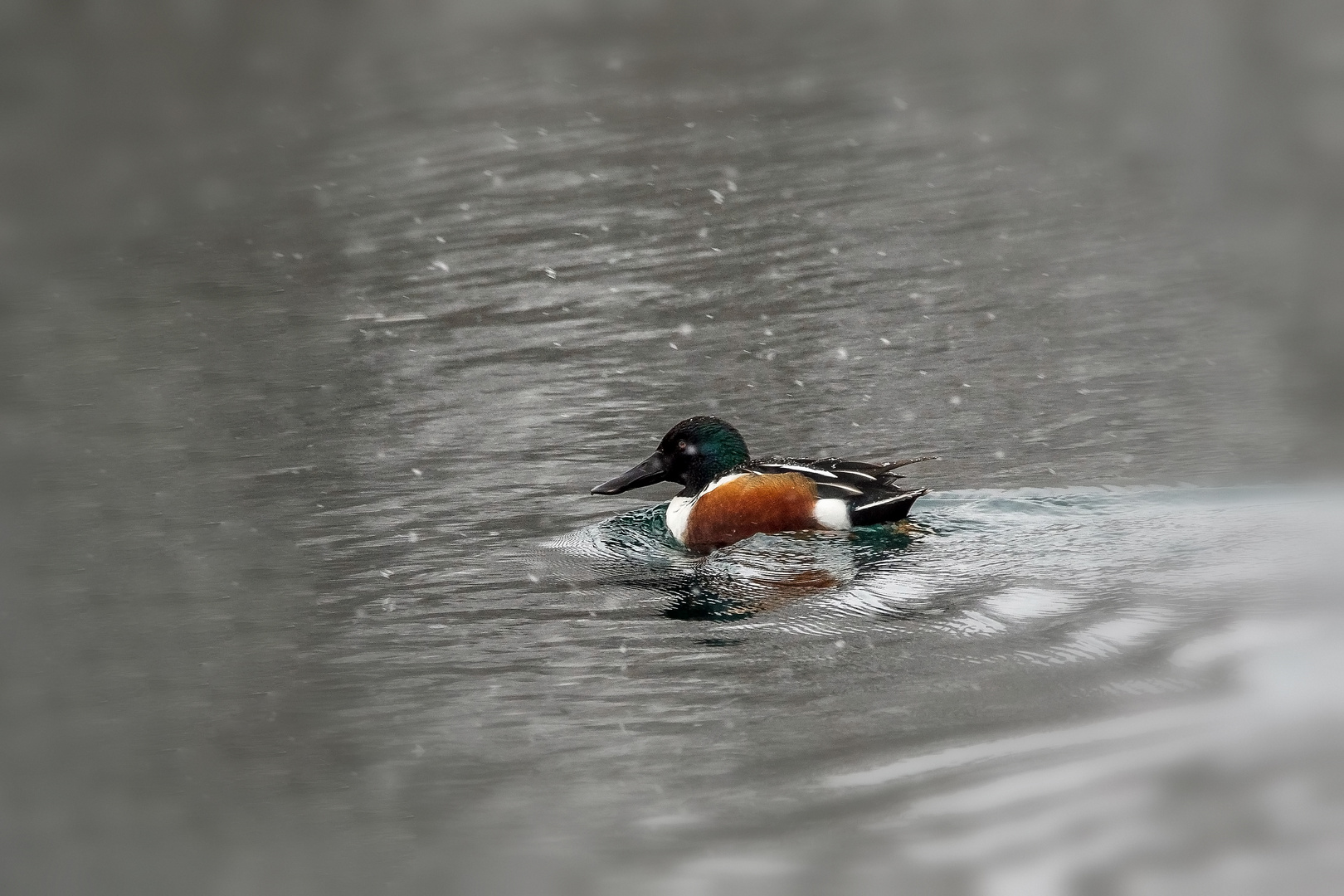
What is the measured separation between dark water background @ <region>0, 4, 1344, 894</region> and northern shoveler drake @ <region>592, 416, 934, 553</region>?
0.47 ft

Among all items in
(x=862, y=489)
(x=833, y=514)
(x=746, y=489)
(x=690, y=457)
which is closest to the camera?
(x=862, y=489)

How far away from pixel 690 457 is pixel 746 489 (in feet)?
1.64

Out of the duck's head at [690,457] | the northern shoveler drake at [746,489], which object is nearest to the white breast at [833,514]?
the northern shoveler drake at [746,489]

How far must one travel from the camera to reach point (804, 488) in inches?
301

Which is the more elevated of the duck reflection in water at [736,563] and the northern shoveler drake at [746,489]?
the northern shoveler drake at [746,489]

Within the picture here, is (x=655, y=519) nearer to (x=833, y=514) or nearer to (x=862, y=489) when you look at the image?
(x=833, y=514)

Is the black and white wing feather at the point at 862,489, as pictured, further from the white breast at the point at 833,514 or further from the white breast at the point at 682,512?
the white breast at the point at 682,512

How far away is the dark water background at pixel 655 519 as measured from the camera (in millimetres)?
5176

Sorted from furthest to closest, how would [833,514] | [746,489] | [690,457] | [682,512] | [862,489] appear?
1. [690,457]
2. [682,512]
3. [746,489]
4. [833,514]
5. [862,489]

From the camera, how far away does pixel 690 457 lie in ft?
26.8

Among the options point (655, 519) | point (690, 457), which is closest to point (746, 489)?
point (690, 457)

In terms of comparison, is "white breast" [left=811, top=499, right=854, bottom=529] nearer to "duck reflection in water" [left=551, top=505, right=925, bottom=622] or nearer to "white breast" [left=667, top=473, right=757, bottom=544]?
"duck reflection in water" [left=551, top=505, right=925, bottom=622]

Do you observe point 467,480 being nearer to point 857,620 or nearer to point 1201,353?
point 857,620

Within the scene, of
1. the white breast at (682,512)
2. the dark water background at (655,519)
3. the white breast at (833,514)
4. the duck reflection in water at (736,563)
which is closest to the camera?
the dark water background at (655,519)
